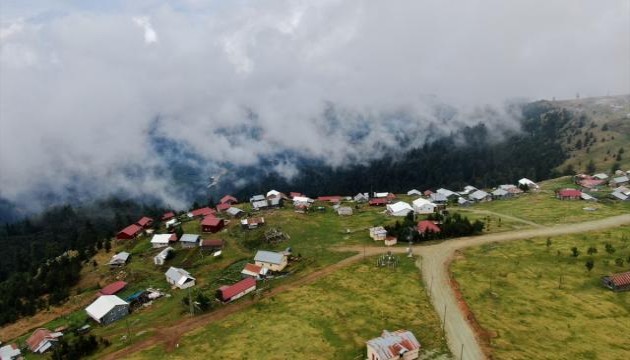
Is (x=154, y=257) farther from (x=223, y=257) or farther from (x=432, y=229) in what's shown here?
(x=432, y=229)

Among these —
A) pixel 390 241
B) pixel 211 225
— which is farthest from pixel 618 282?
pixel 211 225

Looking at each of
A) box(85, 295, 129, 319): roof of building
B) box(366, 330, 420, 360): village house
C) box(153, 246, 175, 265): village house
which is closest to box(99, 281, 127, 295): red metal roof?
box(85, 295, 129, 319): roof of building

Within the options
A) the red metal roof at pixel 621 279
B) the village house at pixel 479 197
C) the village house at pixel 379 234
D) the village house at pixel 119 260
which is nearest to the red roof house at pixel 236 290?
the village house at pixel 379 234

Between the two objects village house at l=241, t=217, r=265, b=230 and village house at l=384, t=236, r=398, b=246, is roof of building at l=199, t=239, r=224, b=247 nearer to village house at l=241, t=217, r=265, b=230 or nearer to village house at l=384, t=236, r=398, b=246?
village house at l=241, t=217, r=265, b=230

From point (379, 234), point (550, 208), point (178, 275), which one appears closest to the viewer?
point (178, 275)

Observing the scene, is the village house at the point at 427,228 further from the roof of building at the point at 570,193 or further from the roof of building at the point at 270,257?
the roof of building at the point at 570,193

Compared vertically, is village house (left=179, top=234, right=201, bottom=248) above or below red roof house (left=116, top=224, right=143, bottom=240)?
above

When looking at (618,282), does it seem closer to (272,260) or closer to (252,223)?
(272,260)
